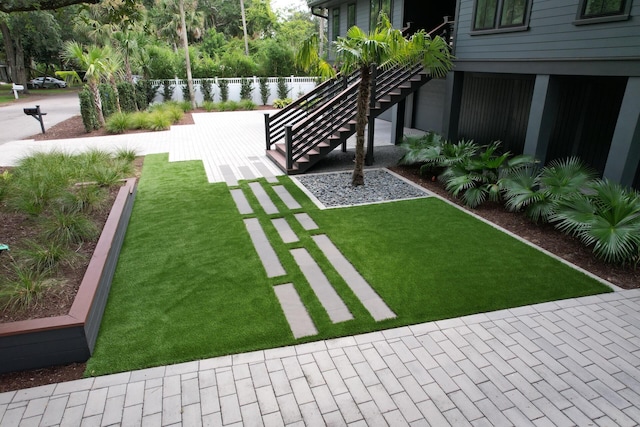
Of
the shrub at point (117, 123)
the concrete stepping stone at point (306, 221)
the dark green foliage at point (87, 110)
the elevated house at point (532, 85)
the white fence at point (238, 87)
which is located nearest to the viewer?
the elevated house at point (532, 85)

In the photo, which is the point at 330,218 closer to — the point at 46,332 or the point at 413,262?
the point at 413,262

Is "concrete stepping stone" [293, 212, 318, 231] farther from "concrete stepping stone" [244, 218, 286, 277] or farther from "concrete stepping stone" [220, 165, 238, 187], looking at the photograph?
"concrete stepping stone" [220, 165, 238, 187]

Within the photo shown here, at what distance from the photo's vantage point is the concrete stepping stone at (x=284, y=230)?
5926 millimetres

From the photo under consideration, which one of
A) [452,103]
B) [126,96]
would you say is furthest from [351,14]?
[126,96]

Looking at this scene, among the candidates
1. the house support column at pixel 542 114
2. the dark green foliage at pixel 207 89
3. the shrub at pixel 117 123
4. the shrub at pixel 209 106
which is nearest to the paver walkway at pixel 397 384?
the house support column at pixel 542 114

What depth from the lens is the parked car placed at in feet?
134

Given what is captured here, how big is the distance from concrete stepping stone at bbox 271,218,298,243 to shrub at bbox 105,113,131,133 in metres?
10.8

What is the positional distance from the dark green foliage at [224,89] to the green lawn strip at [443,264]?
19.0 metres

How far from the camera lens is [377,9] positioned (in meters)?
13.8

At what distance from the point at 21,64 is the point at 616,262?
42499 mm

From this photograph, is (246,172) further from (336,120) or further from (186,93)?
(186,93)

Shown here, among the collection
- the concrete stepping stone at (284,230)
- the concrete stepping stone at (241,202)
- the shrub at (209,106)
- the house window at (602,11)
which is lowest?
the concrete stepping stone at (284,230)

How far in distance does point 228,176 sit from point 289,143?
157cm

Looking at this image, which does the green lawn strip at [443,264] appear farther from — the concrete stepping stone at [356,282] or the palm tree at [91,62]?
the palm tree at [91,62]
